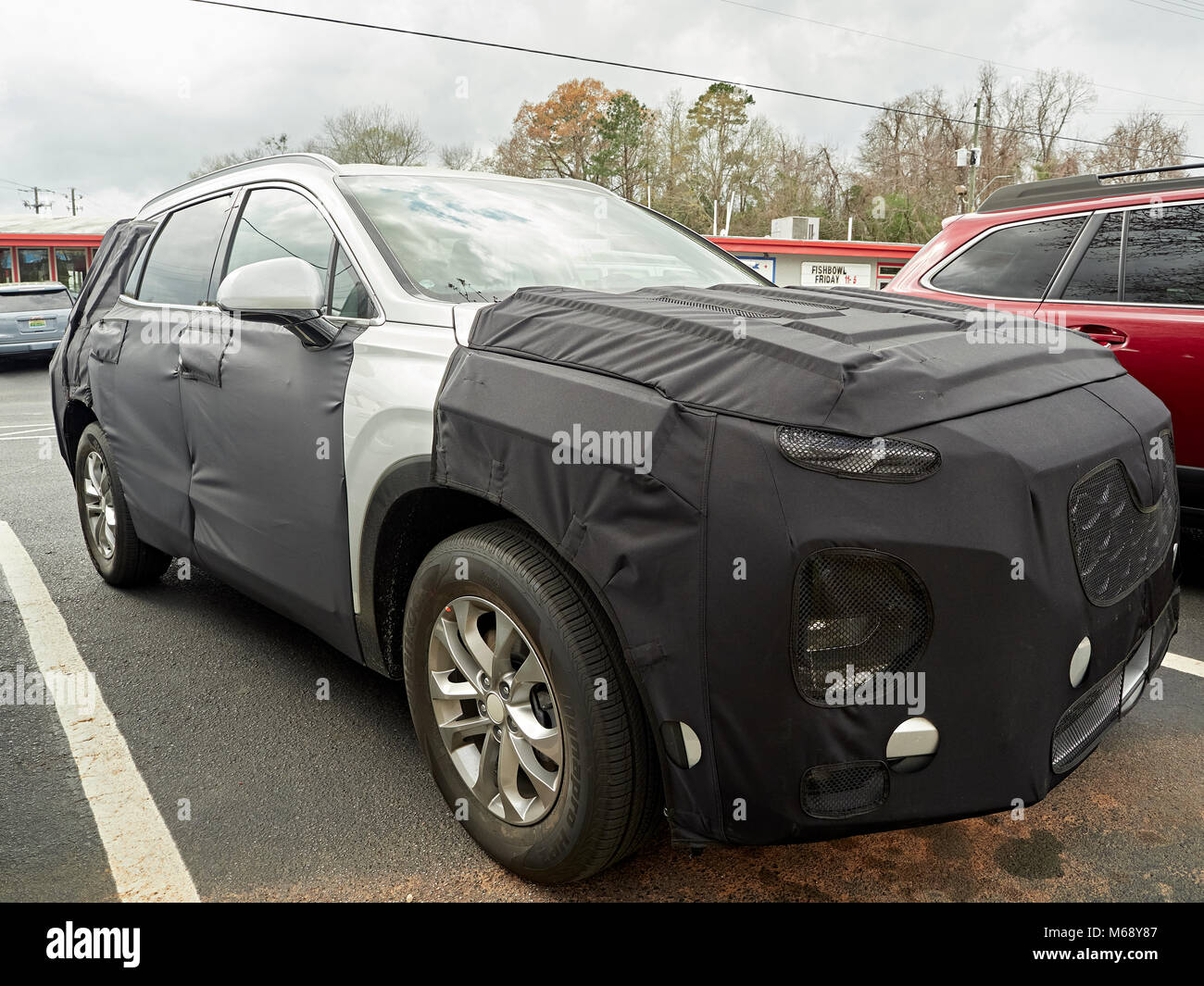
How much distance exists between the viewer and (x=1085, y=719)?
2.06m

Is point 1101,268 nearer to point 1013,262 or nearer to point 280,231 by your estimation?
Result: point 1013,262

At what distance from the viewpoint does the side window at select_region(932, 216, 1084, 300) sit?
4832 mm

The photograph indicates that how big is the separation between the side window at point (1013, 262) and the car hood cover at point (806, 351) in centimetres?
251

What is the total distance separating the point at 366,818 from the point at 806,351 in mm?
1778

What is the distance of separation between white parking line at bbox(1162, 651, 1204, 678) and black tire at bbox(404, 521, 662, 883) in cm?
249

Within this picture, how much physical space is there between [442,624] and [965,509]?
4.22 ft

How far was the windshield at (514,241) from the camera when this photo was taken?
2875 millimetres

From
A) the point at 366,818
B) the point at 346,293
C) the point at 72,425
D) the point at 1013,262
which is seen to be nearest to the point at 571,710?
the point at 366,818

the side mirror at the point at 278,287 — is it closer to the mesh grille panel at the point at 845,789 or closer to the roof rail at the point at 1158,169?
the mesh grille panel at the point at 845,789

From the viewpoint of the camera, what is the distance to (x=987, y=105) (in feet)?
185

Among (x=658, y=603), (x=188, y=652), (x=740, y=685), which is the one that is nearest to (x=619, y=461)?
(x=658, y=603)

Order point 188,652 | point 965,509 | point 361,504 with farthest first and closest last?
point 188,652, point 361,504, point 965,509

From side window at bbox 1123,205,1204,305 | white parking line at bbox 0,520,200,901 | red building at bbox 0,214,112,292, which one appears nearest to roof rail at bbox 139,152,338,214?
white parking line at bbox 0,520,200,901
